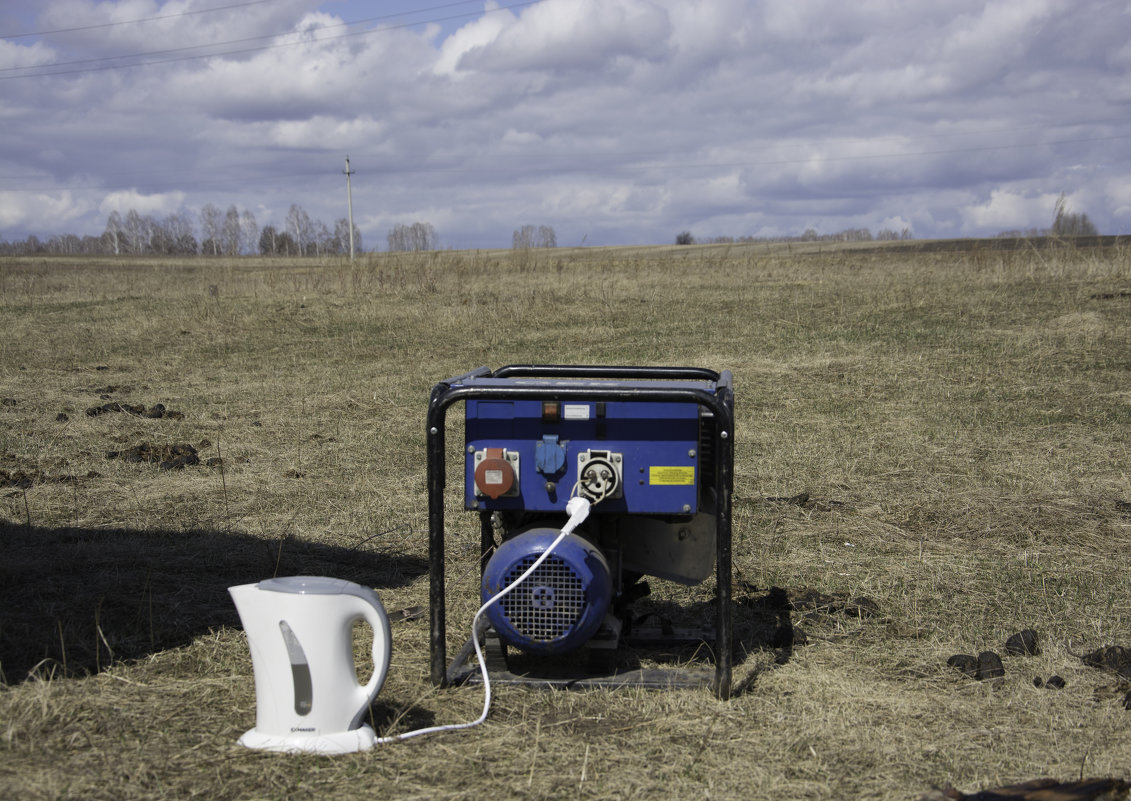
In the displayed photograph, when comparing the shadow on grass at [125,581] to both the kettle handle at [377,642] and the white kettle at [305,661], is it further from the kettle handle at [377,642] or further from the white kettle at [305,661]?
the kettle handle at [377,642]

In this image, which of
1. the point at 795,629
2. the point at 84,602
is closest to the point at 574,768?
the point at 795,629

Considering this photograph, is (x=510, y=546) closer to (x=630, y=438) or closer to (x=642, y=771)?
(x=630, y=438)

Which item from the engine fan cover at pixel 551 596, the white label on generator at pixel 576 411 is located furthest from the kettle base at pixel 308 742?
the white label on generator at pixel 576 411

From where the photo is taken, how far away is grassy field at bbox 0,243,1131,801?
9.05 feet

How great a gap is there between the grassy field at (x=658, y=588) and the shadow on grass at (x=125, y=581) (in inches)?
0.8

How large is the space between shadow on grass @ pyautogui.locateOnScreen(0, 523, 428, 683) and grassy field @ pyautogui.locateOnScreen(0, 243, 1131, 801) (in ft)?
0.07

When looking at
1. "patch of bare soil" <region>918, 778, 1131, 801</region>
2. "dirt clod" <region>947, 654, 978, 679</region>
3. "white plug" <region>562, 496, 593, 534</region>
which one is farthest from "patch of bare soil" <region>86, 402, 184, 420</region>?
"patch of bare soil" <region>918, 778, 1131, 801</region>

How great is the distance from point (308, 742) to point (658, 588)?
2.17 m

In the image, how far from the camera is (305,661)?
271 centimetres

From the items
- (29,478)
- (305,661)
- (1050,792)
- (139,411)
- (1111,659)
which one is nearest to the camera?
(1050,792)

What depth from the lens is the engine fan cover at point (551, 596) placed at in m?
3.05

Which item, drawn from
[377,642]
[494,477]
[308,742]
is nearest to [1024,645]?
[494,477]

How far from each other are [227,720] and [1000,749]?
237 cm

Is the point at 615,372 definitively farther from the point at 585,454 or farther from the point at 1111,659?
the point at 1111,659
